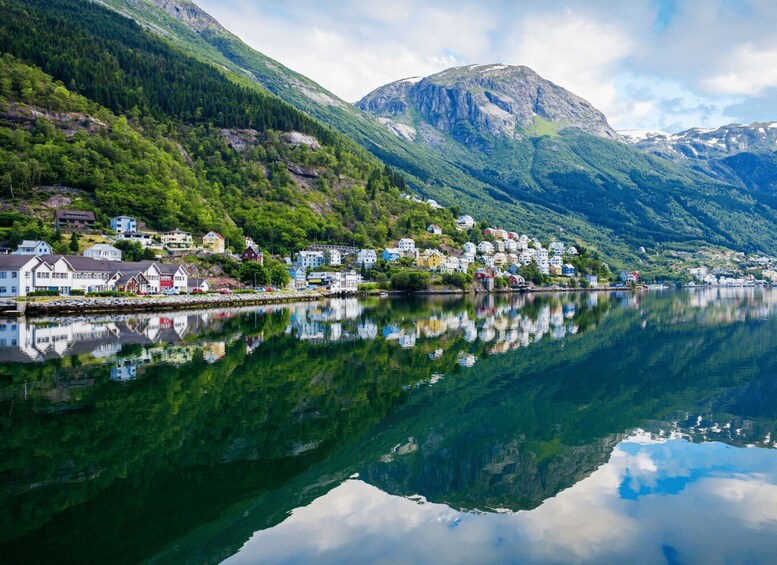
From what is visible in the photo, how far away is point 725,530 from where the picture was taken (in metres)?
10.1

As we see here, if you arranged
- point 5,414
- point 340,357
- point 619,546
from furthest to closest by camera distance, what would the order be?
point 340,357 < point 5,414 < point 619,546

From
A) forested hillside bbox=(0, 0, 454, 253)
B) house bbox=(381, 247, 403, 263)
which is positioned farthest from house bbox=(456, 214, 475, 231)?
house bbox=(381, 247, 403, 263)

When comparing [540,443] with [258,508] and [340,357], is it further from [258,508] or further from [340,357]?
[340,357]

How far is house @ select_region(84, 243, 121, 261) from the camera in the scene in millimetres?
67500

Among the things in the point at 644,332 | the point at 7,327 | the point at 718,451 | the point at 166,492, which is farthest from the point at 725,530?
the point at 7,327

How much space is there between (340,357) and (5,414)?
601 inches

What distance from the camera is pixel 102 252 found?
68.2 meters

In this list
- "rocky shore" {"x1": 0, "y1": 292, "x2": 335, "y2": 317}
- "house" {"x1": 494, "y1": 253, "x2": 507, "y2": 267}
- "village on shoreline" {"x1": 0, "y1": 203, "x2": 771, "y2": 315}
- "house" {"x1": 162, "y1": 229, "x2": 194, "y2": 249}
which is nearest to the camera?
"rocky shore" {"x1": 0, "y1": 292, "x2": 335, "y2": 317}

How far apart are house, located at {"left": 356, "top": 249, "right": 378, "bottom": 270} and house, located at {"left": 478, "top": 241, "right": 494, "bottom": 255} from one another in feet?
121

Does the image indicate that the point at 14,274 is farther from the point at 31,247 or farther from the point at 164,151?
the point at 164,151

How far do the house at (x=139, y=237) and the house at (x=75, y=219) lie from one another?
13.3 ft

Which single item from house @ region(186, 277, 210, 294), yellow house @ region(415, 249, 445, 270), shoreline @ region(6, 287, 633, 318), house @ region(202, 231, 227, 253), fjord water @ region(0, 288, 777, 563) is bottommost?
fjord water @ region(0, 288, 777, 563)

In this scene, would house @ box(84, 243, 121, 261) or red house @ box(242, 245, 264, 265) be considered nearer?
house @ box(84, 243, 121, 261)

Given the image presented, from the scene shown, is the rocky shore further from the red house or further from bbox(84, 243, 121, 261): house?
the red house
